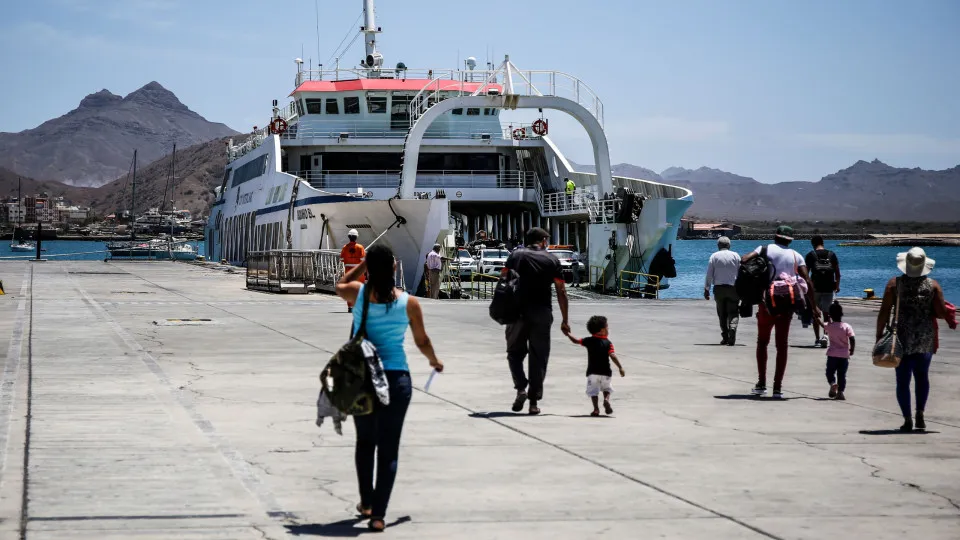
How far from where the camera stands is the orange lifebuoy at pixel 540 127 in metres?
46.3

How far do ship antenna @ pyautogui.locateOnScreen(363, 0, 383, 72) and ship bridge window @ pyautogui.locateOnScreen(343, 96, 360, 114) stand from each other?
19.0 feet

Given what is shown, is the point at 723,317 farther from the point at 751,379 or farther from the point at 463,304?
the point at 463,304

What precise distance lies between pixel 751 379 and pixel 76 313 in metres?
14.4

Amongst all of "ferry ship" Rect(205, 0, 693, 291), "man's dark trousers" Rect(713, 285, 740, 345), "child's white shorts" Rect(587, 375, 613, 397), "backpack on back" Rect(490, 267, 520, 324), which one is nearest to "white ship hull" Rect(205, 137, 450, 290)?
"ferry ship" Rect(205, 0, 693, 291)

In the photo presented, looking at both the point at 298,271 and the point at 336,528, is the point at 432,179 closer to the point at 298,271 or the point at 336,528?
the point at 298,271

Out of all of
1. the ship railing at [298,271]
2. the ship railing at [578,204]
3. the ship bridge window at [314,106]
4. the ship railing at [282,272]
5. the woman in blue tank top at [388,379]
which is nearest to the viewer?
the woman in blue tank top at [388,379]

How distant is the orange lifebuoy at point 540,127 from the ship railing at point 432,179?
5.29ft

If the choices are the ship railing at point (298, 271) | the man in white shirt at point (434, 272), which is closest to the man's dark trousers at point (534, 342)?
the ship railing at point (298, 271)

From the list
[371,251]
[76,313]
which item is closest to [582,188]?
[76,313]

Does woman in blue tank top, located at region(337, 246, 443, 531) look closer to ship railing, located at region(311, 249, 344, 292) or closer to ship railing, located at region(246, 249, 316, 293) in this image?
ship railing, located at region(311, 249, 344, 292)

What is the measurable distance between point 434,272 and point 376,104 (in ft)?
60.3

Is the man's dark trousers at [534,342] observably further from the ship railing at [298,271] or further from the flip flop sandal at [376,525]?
the ship railing at [298,271]

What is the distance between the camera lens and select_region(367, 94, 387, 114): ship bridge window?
1900 inches

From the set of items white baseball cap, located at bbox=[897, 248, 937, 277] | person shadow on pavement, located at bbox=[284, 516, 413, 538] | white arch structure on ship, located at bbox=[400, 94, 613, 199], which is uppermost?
white arch structure on ship, located at bbox=[400, 94, 613, 199]
